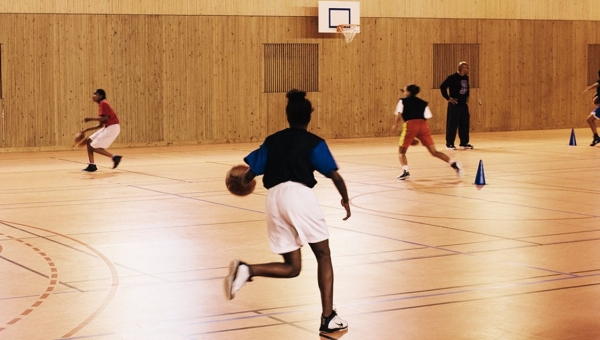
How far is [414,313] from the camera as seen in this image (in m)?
7.96

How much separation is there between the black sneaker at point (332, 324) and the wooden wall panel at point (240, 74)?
765 inches

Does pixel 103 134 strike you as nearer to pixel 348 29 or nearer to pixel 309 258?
pixel 348 29

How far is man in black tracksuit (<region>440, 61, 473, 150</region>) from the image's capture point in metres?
25.4

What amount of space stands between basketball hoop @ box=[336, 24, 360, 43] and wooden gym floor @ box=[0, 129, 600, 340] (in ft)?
33.1

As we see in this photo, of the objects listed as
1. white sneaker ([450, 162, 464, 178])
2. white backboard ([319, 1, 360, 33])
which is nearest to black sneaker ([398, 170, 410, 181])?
white sneaker ([450, 162, 464, 178])

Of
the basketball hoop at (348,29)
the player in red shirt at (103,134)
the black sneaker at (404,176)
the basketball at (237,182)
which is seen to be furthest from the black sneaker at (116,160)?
the basketball at (237,182)

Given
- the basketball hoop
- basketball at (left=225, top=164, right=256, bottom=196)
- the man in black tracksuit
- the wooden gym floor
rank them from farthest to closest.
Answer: the basketball hoop, the man in black tracksuit, basketball at (left=225, top=164, right=256, bottom=196), the wooden gym floor

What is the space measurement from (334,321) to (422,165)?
541 inches

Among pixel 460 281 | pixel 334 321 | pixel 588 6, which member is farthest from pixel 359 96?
pixel 334 321

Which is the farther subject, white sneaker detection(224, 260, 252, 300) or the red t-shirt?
the red t-shirt

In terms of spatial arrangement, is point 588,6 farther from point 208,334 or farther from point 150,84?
point 208,334

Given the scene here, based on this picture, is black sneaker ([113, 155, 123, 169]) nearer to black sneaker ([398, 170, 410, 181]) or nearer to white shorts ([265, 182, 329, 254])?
A: black sneaker ([398, 170, 410, 181])

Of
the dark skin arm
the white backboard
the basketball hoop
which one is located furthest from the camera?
the basketball hoop

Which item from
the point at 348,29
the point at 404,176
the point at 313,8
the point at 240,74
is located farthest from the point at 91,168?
the point at 348,29
